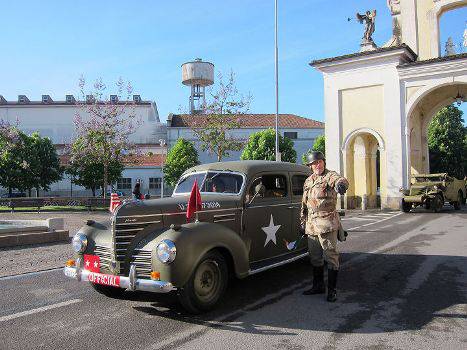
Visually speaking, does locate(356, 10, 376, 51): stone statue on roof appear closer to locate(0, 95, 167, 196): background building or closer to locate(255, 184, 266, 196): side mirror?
locate(255, 184, 266, 196): side mirror

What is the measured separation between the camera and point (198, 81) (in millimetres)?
59312

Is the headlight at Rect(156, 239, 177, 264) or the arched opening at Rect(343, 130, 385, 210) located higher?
the arched opening at Rect(343, 130, 385, 210)

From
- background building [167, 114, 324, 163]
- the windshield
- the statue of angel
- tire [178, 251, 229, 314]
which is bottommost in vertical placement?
tire [178, 251, 229, 314]

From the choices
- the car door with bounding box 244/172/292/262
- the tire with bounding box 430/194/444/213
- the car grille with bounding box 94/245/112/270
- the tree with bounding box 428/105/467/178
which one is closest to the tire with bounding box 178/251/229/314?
the car door with bounding box 244/172/292/262

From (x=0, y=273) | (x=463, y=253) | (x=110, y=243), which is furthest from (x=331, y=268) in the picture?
(x=0, y=273)

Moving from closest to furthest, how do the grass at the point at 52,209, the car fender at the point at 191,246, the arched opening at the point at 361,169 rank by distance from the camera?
the car fender at the point at 191,246 → the arched opening at the point at 361,169 → the grass at the point at 52,209

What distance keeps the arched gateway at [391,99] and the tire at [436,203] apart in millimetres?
2570

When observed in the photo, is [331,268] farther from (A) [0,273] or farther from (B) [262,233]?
(A) [0,273]

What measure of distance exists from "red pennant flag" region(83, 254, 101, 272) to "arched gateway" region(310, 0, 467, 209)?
21560 mm

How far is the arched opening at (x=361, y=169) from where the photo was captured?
2617 cm

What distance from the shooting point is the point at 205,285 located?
17.8 feet

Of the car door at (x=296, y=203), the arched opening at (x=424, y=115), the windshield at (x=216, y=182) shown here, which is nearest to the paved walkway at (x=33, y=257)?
the windshield at (x=216, y=182)

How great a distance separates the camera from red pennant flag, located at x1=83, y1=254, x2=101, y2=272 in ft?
18.2

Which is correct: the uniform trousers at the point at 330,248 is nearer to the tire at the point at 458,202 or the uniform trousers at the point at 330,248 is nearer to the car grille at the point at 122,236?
the car grille at the point at 122,236
